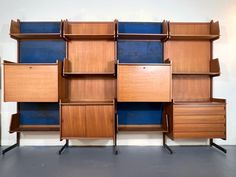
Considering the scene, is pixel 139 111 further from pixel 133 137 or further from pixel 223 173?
pixel 223 173

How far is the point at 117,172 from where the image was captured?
2.18 metres

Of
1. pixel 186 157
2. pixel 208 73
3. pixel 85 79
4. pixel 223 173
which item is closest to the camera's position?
pixel 223 173

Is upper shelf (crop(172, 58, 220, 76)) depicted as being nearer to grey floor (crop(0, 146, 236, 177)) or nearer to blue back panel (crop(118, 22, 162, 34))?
blue back panel (crop(118, 22, 162, 34))

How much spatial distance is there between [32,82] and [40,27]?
0.97 metres

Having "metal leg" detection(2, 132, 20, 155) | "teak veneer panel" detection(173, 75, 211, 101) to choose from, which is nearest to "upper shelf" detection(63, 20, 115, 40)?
"teak veneer panel" detection(173, 75, 211, 101)

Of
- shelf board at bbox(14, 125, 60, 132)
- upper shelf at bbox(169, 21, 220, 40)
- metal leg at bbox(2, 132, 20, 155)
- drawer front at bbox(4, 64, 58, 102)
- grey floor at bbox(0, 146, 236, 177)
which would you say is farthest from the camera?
upper shelf at bbox(169, 21, 220, 40)

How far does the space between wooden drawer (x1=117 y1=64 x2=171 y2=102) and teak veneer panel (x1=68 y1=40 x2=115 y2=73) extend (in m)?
0.48

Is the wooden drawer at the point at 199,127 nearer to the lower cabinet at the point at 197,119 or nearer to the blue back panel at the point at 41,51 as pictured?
the lower cabinet at the point at 197,119

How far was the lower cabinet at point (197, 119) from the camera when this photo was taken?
107 inches

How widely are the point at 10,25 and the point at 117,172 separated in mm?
2645

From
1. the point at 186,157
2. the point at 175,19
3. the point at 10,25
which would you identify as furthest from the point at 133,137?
the point at 10,25

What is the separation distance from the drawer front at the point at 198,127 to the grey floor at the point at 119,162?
35cm

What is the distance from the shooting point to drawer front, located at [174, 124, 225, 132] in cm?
271

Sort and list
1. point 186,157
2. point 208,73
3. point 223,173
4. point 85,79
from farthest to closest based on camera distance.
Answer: point 85,79, point 208,73, point 186,157, point 223,173
